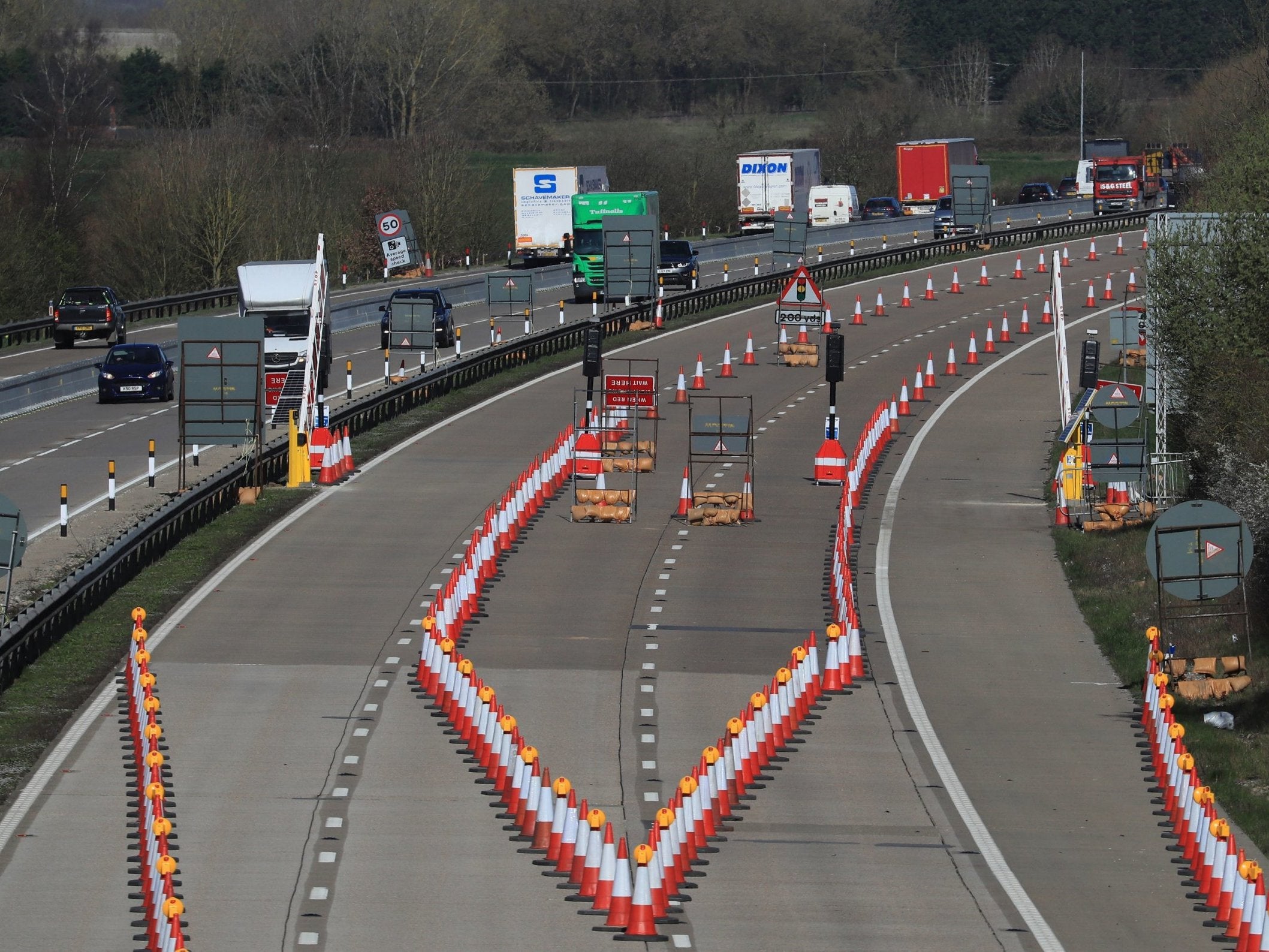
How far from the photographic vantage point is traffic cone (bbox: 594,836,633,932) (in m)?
15.6

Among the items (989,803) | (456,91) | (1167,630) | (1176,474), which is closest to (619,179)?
(456,91)

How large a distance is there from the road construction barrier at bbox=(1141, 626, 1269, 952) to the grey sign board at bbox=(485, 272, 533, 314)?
39253mm

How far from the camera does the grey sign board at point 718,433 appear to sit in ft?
116

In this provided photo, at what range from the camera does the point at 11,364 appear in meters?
56.9

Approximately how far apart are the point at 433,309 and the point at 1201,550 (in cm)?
3320

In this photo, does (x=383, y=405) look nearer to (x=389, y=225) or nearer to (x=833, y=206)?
(x=389, y=225)

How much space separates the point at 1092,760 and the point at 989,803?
6.82 feet

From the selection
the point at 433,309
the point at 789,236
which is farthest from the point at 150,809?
the point at 789,236

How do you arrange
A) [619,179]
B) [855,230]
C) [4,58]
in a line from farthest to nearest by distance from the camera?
[4,58] < [619,179] < [855,230]

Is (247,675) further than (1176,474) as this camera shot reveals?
No

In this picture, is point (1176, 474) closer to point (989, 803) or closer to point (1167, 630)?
point (1167, 630)

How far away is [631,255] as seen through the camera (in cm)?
5678

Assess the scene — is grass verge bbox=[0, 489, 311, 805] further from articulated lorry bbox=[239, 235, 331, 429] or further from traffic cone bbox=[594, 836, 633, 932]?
articulated lorry bbox=[239, 235, 331, 429]

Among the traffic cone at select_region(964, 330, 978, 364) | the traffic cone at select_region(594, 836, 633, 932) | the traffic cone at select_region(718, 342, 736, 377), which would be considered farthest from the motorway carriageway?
the traffic cone at select_region(964, 330, 978, 364)
